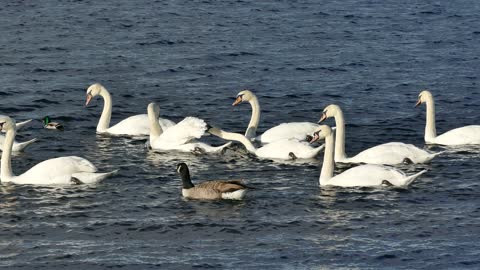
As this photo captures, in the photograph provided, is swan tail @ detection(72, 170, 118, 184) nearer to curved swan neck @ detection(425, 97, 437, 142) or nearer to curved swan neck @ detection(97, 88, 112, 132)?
curved swan neck @ detection(97, 88, 112, 132)

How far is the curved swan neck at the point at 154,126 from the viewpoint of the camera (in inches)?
1150

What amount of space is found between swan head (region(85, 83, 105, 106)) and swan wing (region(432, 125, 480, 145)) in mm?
8129

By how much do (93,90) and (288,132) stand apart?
18.4 feet

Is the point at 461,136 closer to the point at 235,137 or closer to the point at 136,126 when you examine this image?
the point at 235,137

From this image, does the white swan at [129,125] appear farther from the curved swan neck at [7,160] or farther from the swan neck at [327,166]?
the swan neck at [327,166]

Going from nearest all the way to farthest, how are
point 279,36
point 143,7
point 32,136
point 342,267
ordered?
point 342,267 → point 32,136 → point 279,36 → point 143,7

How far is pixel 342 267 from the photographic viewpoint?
65.7 feet

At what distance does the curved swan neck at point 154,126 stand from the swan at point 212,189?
15.7 ft

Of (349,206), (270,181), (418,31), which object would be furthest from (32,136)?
(418,31)

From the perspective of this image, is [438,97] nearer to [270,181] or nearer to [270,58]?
[270,58]

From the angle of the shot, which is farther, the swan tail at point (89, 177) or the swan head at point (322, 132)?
the swan head at point (322, 132)

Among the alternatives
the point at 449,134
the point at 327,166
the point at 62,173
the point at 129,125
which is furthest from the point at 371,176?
the point at 129,125

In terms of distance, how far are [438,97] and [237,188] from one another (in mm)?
11166

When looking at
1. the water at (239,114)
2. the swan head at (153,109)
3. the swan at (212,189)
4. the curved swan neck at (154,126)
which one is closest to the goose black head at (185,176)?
the swan at (212,189)
